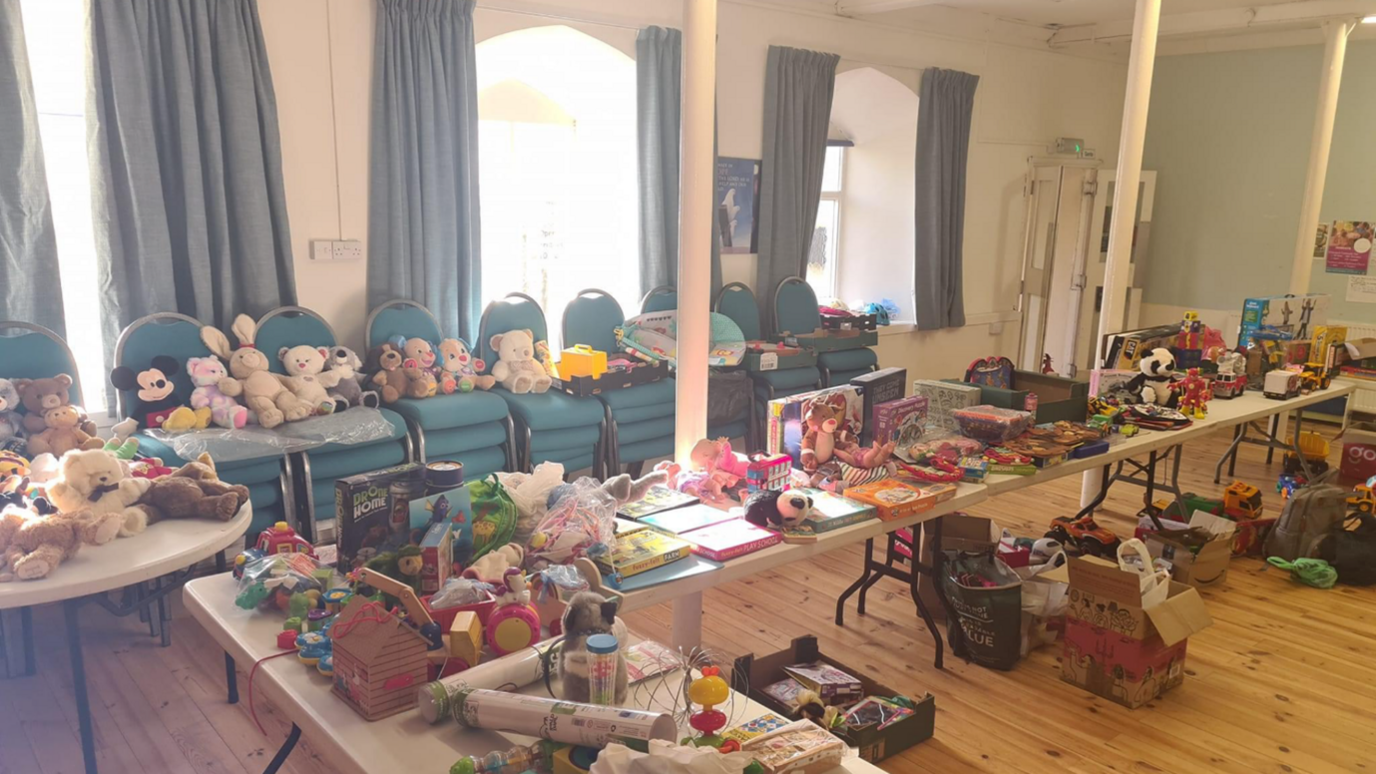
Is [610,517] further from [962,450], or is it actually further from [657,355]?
[657,355]

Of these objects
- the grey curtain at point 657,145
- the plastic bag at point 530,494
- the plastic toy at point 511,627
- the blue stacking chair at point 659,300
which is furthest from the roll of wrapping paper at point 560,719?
the grey curtain at point 657,145

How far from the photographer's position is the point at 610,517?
2.40 metres

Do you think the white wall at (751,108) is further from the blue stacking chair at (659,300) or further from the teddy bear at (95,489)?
the teddy bear at (95,489)

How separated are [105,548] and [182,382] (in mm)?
1601

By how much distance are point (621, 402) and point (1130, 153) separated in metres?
2.71

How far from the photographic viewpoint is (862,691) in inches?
113

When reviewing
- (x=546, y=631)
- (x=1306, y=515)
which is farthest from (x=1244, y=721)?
(x=546, y=631)

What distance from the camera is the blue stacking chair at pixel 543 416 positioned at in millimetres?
4457

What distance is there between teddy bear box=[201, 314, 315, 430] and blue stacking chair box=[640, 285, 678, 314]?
80.6 inches

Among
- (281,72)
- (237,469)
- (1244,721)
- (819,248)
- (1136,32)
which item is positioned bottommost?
(1244,721)

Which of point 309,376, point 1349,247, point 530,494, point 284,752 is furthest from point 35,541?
point 1349,247

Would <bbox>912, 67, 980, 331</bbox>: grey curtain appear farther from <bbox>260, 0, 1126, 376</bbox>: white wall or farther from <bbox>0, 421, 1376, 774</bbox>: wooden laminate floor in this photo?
<bbox>0, 421, 1376, 774</bbox>: wooden laminate floor

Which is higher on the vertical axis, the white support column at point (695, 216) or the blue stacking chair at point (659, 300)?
the white support column at point (695, 216)

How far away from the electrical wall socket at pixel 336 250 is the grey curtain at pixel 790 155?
2.52m
